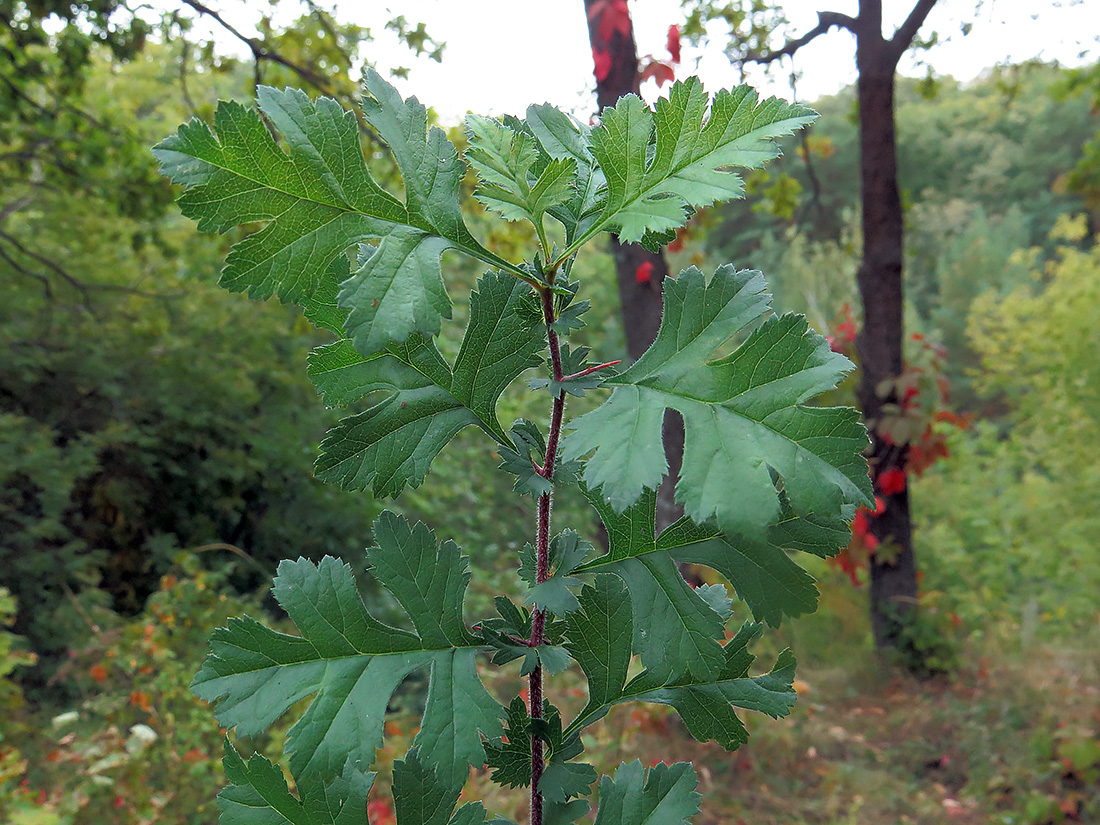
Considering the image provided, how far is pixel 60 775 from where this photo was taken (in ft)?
12.2

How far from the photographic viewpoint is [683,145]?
52cm

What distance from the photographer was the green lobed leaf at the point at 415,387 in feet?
1.93

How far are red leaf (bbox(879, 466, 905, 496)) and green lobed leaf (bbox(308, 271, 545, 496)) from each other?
4.90 meters

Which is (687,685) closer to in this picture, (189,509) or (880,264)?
(880,264)

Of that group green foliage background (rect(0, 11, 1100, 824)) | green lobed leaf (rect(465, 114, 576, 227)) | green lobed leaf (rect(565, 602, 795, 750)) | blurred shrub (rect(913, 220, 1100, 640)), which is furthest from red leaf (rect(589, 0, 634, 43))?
blurred shrub (rect(913, 220, 1100, 640))

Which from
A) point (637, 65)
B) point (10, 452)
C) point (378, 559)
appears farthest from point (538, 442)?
point (10, 452)

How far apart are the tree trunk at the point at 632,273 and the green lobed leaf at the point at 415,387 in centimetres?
278

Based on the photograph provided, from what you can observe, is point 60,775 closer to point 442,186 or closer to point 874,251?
point 442,186

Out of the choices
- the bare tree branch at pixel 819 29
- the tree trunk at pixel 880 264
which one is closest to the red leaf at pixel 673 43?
the bare tree branch at pixel 819 29

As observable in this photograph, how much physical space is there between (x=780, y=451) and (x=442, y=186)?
29cm

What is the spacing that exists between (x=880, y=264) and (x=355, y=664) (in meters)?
5.13

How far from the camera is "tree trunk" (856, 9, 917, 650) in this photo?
4.88m

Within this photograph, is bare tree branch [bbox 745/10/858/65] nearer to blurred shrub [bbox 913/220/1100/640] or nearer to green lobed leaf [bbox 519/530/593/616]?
blurred shrub [bbox 913/220/1100/640]

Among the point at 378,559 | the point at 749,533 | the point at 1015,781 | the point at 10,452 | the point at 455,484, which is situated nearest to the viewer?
the point at 749,533
